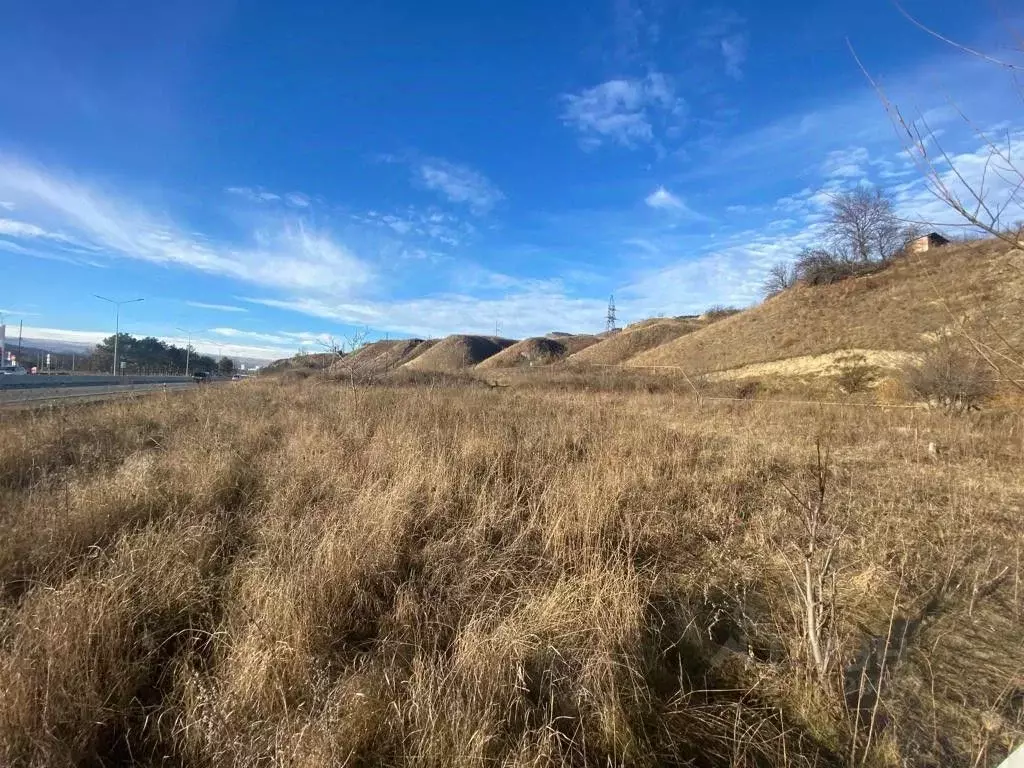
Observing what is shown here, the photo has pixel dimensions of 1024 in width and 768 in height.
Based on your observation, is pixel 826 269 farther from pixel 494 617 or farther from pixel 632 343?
pixel 494 617

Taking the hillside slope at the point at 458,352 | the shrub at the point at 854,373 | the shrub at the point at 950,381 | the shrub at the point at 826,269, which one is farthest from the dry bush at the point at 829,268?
the hillside slope at the point at 458,352

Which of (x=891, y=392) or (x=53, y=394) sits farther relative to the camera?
Result: (x=53, y=394)

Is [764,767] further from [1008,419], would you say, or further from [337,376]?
[337,376]

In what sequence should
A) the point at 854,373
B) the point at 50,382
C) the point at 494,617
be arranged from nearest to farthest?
the point at 494,617, the point at 854,373, the point at 50,382

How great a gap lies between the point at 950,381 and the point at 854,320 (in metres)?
20.9

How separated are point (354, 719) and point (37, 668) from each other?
1.41 meters

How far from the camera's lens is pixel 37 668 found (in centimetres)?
206

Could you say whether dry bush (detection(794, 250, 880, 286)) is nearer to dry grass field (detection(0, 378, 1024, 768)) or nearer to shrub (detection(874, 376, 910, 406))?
shrub (detection(874, 376, 910, 406))


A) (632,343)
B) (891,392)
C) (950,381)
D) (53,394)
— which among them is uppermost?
(632,343)

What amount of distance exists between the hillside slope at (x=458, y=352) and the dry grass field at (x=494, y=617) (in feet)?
251

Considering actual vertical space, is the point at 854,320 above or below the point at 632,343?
below

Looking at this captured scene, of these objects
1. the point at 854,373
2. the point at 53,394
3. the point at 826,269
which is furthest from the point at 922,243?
the point at 826,269

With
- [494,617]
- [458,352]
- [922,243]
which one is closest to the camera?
[494,617]

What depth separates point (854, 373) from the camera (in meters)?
25.1
